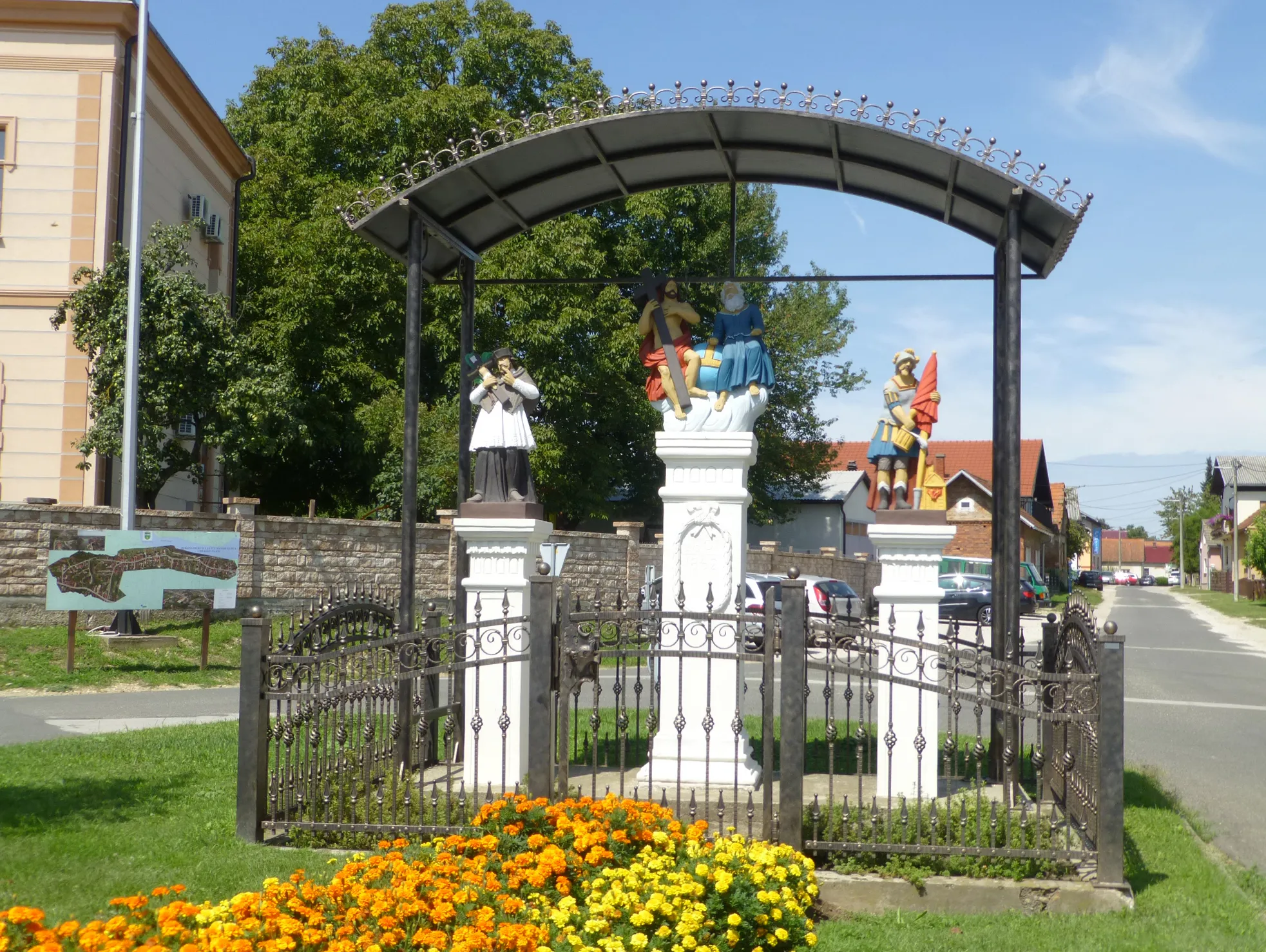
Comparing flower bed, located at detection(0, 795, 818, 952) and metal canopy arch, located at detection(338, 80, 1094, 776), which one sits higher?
metal canopy arch, located at detection(338, 80, 1094, 776)

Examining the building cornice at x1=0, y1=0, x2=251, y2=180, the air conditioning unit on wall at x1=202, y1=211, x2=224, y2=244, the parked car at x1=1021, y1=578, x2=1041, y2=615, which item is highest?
the building cornice at x1=0, y1=0, x2=251, y2=180

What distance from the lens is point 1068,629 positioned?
6961 millimetres

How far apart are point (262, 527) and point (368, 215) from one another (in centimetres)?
1305

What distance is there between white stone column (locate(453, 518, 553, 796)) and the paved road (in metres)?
4.52

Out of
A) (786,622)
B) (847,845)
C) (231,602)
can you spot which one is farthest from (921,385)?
(231,602)

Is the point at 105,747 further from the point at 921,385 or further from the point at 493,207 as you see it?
the point at 921,385

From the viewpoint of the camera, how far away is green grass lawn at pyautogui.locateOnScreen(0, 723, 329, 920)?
571 cm

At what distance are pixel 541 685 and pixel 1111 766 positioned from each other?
2983mm

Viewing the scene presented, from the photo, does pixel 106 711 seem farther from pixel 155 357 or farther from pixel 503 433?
pixel 155 357

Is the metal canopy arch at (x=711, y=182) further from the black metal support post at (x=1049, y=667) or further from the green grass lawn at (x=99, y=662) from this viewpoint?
the green grass lawn at (x=99, y=662)

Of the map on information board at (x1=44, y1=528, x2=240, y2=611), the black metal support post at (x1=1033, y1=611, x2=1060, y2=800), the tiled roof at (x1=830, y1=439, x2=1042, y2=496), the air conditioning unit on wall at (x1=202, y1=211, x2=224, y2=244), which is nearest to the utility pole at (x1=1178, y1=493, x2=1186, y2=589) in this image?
the tiled roof at (x1=830, y1=439, x2=1042, y2=496)

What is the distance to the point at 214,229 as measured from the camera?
2452cm

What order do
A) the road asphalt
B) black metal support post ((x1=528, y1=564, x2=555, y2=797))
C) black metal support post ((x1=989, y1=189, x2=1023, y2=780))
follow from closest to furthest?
black metal support post ((x1=528, y1=564, x2=555, y2=797)) < black metal support post ((x1=989, y1=189, x2=1023, y2=780)) < the road asphalt

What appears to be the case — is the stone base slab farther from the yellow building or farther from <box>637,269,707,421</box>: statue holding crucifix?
the yellow building
